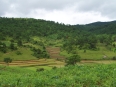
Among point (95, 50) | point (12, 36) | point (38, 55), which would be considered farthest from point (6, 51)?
point (95, 50)

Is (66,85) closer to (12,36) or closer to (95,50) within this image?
(95,50)

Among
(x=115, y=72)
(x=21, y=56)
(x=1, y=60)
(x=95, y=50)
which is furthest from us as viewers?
(x=95, y=50)

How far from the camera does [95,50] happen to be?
153875 millimetres

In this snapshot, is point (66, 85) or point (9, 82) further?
point (9, 82)

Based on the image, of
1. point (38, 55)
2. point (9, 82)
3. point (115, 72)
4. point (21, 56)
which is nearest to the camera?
point (9, 82)

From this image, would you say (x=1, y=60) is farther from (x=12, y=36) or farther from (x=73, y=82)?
(x=73, y=82)

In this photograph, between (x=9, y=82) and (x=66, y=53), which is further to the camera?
(x=66, y=53)

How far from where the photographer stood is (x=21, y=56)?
110 m

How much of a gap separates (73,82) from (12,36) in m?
161

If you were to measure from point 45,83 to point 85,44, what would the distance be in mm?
155589

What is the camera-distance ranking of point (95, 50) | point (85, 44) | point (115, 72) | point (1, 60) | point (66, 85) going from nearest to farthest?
point (66, 85) < point (115, 72) < point (1, 60) < point (95, 50) < point (85, 44)

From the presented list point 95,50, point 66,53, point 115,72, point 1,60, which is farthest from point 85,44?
point 115,72

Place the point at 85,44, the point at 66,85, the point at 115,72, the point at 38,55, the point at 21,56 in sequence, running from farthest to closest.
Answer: the point at 85,44 < the point at 38,55 < the point at 21,56 < the point at 115,72 < the point at 66,85

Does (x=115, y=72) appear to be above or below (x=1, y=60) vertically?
above
